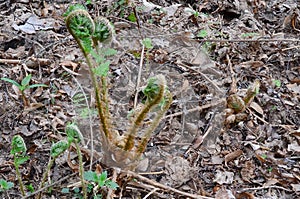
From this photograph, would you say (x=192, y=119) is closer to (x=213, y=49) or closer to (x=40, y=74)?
(x=213, y=49)

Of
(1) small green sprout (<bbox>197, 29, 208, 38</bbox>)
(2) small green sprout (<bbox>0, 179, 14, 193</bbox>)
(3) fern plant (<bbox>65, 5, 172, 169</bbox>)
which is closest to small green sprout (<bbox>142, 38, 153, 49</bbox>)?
(1) small green sprout (<bbox>197, 29, 208, 38</bbox>)

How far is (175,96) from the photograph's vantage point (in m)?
2.84

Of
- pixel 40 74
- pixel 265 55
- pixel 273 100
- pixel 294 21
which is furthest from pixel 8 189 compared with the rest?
pixel 294 21

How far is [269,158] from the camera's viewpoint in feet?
8.30

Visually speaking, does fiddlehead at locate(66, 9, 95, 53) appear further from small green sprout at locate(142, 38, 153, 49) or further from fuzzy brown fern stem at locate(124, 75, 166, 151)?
small green sprout at locate(142, 38, 153, 49)

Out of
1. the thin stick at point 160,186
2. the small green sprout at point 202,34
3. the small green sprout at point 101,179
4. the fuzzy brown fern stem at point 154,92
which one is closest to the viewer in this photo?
the fuzzy brown fern stem at point 154,92

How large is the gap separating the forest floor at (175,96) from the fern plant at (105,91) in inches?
3.5

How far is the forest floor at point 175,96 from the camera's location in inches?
93.3

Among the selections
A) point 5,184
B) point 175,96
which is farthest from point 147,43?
point 5,184

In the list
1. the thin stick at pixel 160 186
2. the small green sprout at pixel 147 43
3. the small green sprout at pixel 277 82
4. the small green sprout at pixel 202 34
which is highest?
the small green sprout at pixel 147 43

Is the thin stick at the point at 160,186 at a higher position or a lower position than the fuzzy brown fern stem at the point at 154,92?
lower

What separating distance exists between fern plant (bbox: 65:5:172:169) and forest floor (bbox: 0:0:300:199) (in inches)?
3.5

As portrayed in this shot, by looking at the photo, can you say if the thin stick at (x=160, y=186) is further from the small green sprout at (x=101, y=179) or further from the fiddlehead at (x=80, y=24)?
the fiddlehead at (x=80, y=24)

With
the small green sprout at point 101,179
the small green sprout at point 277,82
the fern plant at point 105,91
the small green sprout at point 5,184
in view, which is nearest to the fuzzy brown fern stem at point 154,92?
the fern plant at point 105,91
